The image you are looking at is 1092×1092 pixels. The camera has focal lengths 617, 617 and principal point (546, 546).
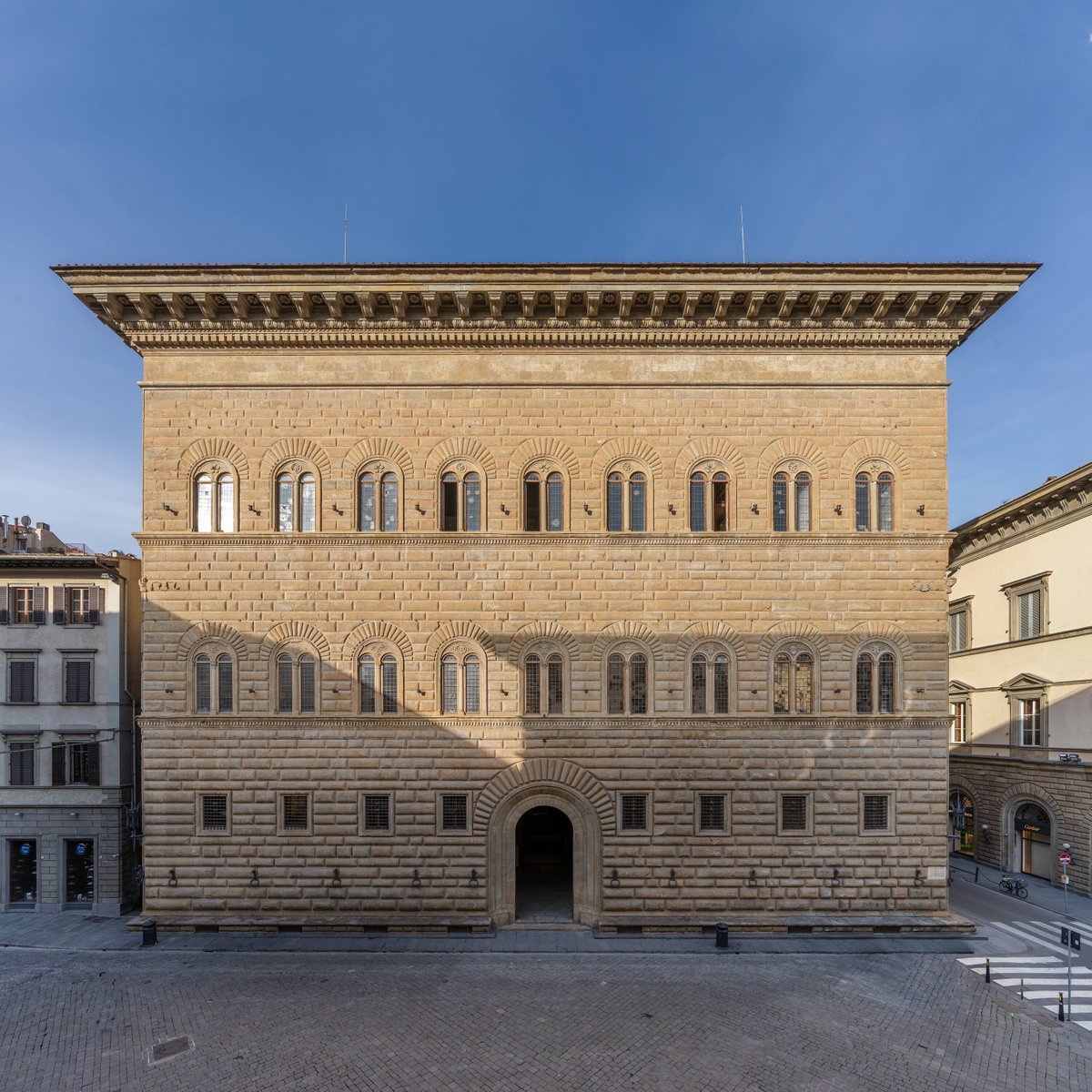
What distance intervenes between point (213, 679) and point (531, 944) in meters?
10.9

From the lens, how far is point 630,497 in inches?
673

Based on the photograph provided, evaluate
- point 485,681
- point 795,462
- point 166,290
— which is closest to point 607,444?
point 795,462

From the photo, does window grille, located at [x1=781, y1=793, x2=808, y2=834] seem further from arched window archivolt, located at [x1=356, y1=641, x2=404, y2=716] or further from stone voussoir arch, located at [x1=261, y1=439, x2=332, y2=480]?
stone voussoir arch, located at [x1=261, y1=439, x2=332, y2=480]

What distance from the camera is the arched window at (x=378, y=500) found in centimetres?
1714

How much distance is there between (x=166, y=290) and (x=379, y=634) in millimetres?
10883

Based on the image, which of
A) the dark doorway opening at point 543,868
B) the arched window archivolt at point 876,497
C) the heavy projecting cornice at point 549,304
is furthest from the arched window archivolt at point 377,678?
the arched window archivolt at point 876,497

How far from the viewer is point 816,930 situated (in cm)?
1609

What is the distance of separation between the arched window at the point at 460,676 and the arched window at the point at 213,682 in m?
5.79

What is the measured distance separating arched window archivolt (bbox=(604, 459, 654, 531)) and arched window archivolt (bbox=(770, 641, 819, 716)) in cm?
517

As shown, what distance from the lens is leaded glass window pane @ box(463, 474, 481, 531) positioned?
1717cm

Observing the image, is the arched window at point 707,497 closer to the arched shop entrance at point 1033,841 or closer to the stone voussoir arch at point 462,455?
the stone voussoir arch at point 462,455

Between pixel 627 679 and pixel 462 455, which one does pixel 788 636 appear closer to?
pixel 627 679

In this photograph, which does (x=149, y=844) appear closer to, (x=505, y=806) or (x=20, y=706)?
(x=20, y=706)

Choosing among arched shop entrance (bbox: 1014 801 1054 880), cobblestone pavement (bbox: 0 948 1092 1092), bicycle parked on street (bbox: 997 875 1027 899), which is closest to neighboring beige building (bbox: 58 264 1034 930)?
cobblestone pavement (bbox: 0 948 1092 1092)
